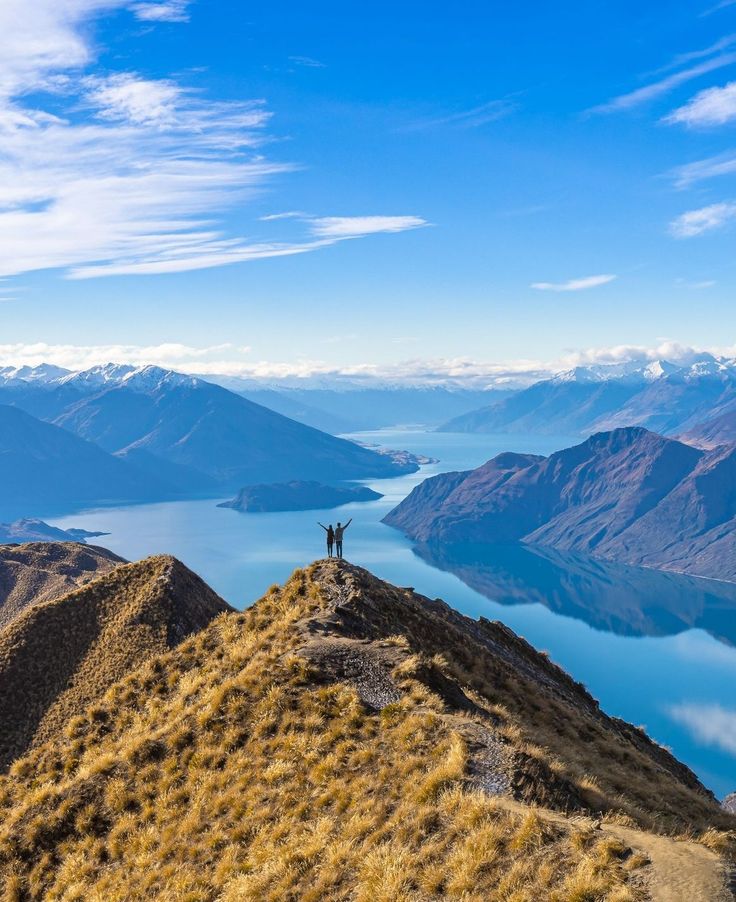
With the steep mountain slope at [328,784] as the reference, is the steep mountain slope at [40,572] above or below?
above

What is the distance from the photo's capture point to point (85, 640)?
155ft

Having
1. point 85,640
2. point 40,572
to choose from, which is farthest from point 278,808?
point 40,572

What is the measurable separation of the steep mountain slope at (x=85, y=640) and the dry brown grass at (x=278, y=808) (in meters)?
7.48

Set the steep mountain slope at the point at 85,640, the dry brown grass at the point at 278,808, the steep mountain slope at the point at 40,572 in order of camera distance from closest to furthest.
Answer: the dry brown grass at the point at 278,808 → the steep mountain slope at the point at 85,640 → the steep mountain slope at the point at 40,572

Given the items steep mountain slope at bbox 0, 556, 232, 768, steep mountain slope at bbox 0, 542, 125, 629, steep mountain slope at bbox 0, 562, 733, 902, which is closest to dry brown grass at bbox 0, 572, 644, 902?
steep mountain slope at bbox 0, 562, 733, 902

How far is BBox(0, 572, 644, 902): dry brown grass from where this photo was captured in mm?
17766

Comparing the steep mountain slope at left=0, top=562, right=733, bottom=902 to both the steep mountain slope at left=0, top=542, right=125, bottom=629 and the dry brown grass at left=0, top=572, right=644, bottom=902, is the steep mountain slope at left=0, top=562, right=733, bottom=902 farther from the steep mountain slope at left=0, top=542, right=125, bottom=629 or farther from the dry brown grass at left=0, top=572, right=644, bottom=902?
the steep mountain slope at left=0, top=542, right=125, bottom=629

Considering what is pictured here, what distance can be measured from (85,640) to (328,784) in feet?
93.3

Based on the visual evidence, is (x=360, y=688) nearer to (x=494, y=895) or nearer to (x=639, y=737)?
(x=494, y=895)

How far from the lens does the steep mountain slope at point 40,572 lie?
4299 inches

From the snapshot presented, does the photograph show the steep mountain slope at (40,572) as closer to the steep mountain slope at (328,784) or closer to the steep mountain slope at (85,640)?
the steep mountain slope at (85,640)

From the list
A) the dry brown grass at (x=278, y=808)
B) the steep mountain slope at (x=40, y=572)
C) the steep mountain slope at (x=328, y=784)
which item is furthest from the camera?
the steep mountain slope at (x=40, y=572)

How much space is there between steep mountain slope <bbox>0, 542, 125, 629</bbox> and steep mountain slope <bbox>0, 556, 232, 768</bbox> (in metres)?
55.6

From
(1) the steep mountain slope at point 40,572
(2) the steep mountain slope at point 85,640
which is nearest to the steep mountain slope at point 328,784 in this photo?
(2) the steep mountain slope at point 85,640
